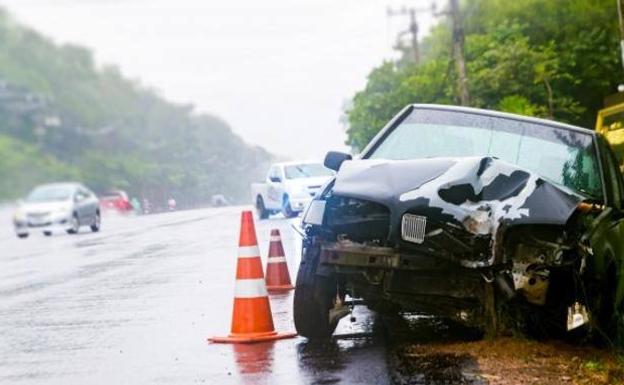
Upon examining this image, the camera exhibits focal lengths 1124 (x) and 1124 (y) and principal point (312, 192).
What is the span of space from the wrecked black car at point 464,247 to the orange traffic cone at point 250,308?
0.41 m

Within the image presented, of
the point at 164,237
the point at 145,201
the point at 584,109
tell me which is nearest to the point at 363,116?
the point at 584,109

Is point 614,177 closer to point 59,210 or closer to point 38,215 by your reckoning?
point 59,210

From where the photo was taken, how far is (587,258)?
707 cm

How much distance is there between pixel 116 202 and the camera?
36969 mm

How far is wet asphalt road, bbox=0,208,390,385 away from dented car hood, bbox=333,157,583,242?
100cm

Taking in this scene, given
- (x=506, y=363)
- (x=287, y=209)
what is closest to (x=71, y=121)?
(x=287, y=209)

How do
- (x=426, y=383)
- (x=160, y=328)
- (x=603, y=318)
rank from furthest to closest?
1. (x=160, y=328)
2. (x=603, y=318)
3. (x=426, y=383)

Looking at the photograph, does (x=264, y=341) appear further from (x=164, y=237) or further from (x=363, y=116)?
(x=363, y=116)

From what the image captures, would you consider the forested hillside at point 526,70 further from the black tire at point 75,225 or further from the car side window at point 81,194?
the black tire at point 75,225

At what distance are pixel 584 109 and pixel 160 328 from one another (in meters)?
36.5

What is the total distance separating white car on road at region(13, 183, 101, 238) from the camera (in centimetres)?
3256

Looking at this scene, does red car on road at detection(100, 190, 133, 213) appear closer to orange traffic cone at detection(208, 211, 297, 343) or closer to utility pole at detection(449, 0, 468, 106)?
utility pole at detection(449, 0, 468, 106)

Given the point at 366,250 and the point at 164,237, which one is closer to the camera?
the point at 366,250

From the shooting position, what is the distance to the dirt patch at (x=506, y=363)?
6234mm
